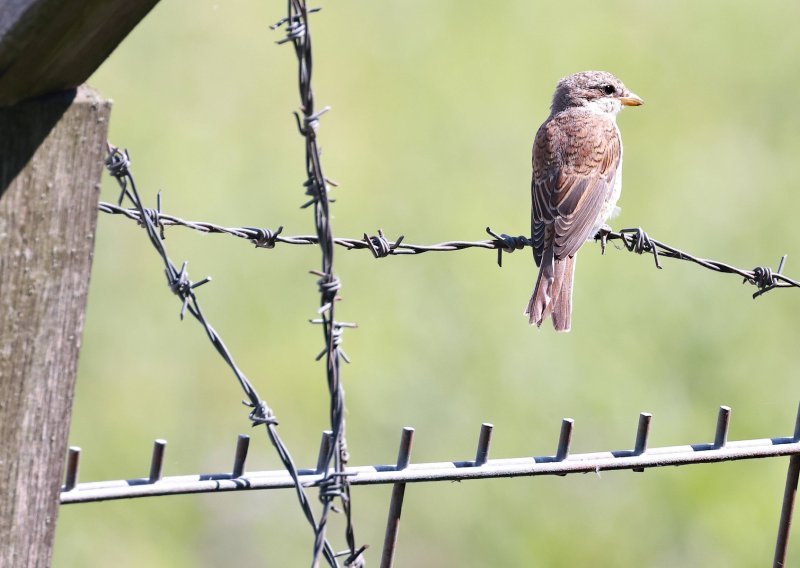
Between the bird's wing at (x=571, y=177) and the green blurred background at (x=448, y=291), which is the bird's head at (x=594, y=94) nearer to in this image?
the bird's wing at (x=571, y=177)

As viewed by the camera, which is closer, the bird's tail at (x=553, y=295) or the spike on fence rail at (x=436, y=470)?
the spike on fence rail at (x=436, y=470)

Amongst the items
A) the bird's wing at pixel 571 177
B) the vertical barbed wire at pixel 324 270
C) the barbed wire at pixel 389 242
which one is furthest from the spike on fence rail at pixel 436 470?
the bird's wing at pixel 571 177

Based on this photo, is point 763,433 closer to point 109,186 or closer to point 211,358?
point 211,358

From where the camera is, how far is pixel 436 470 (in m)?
2.87

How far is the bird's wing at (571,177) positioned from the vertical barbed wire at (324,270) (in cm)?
374

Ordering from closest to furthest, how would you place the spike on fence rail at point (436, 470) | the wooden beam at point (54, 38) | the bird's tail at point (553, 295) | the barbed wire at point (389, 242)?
the wooden beam at point (54, 38)
the spike on fence rail at point (436, 470)
the barbed wire at point (389, 242)
the bird's tail at point (553, 295)

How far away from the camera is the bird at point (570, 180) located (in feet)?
19.3

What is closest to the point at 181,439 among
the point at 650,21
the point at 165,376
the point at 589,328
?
the point at 165,376

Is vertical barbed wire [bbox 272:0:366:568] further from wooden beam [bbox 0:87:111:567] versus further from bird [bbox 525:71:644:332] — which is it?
bird [bbox 525:71:644:332]

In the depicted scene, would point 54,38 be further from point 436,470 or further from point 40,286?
point 436,470

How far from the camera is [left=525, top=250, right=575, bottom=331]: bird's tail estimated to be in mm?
5789

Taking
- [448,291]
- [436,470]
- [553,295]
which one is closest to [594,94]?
[553,295]

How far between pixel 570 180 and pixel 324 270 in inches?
169

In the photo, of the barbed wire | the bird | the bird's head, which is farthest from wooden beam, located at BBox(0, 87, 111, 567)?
the bird's head
